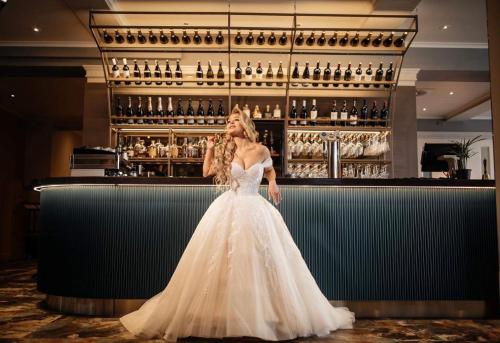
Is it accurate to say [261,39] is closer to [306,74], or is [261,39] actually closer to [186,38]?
[306,74]

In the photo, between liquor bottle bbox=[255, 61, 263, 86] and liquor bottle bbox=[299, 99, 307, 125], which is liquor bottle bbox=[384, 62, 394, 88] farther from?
liquor bottle bbox=[255, 61, 263, 86]

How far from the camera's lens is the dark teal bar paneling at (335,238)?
370 cm

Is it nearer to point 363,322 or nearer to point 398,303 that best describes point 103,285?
point 363,322

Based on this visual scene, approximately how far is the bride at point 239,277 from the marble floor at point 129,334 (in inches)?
5.0

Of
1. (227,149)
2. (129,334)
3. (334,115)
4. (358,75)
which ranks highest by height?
(358,75)

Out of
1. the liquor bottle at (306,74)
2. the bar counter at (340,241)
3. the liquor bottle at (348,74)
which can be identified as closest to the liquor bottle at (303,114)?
the liquor bottle at (306,74)

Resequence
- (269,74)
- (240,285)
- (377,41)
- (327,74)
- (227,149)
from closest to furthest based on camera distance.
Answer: (240,285)
(227,149)
(377,41)
(327,74)
(269,74)

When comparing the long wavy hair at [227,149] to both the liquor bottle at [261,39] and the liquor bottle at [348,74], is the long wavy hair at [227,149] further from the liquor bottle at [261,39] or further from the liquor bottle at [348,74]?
the liquor bottle at [348,74]

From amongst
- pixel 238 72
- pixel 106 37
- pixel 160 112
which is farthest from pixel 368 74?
pixel 106 37

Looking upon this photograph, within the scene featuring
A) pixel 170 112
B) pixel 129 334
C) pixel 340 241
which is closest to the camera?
pixel 129 334

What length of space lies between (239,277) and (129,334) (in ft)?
2.91

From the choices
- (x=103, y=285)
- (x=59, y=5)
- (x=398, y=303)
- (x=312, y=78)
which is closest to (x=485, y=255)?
(x=398, y=303)

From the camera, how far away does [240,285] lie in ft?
9.18

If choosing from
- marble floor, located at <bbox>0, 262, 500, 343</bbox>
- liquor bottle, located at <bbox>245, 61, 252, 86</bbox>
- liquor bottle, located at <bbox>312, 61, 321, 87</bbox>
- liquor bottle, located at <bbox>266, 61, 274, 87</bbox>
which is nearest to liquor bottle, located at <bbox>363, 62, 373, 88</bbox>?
liquor bottle, located at <bbox>312, 61, 321, 87</bbox>
